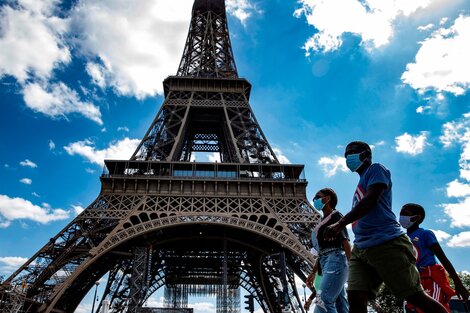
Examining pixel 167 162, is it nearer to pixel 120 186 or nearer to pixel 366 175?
pixel 120 186

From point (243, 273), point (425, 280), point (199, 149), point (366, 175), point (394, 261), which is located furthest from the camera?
point (199, 149)

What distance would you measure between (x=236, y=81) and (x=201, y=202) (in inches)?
508

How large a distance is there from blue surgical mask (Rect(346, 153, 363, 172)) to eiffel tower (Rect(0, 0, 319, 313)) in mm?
14829

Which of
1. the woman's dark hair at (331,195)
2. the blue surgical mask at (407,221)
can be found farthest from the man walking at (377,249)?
the blue surgical mask at (407,221)

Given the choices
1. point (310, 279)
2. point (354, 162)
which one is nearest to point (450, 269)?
point (310, 279)

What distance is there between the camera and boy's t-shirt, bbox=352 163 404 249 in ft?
9.52

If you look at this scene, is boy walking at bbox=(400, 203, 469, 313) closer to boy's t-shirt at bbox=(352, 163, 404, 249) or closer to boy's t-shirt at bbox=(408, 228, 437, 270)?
boy's t-shirt at bbox=(408, 228, 437, 270)

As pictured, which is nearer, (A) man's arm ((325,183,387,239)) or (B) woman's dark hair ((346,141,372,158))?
(A) man's arm ((325,183,387,239))

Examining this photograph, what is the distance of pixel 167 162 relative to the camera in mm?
22375

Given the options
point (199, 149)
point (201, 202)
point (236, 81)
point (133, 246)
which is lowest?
point (133, 246)

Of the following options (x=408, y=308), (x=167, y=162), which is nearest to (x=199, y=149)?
(x=167, y=162)

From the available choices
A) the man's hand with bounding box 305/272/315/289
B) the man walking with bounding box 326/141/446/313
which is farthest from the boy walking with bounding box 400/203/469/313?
the man walking with bounding box 326/141/446/313

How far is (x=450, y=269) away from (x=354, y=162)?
2.02m

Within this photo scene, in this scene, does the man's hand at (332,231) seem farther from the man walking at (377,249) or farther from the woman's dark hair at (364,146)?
the woman's dark hair at (364,146)
